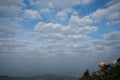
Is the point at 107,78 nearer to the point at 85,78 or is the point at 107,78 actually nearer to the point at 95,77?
the point at 95,77

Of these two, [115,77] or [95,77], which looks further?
[95,77]

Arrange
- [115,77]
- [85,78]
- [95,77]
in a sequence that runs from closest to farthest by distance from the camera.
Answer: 1. [115,77]
2. [95,77]
3. [85,78]

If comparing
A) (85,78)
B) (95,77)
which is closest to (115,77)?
(95,77)

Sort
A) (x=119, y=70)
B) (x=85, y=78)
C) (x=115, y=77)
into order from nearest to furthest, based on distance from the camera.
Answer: (x=115, y=77), (x=119, y=70), (x=85, y=78)

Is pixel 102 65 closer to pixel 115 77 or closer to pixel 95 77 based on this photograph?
pixel 95 77

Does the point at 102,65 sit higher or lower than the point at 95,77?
higher

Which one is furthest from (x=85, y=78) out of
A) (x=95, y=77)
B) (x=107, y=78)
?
(x=107, y=78)

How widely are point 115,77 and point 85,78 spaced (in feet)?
88.1

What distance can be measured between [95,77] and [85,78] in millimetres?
10799

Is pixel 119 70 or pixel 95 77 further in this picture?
pixel 95 77

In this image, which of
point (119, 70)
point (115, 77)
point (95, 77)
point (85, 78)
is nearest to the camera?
point (115, 77)

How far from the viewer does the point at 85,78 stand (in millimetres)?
97250

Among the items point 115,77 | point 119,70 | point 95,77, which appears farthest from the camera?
point 95,77

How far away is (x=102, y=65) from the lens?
100688mm
